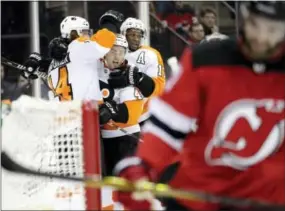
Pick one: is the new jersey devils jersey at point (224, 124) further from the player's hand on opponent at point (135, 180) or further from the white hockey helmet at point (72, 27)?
the white hockey helmet at point (72, 27)

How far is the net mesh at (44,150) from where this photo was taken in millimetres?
2576

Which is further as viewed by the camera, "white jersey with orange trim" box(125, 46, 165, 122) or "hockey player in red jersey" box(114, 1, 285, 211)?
"white jersey with orange trim" box(125, 46, 165, 122)

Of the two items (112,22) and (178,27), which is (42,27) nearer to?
(178,27)

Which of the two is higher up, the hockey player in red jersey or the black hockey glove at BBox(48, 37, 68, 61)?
the hockey player in red jersey

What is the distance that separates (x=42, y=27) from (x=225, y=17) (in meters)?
1.54

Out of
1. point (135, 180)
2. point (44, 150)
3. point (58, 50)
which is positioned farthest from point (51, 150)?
point (58, 50)

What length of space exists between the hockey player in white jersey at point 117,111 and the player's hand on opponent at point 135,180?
174 centimetres

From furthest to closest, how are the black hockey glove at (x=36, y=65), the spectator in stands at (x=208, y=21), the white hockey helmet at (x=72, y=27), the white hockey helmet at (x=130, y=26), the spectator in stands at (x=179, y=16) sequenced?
the spectator in stands at (x=179, y=16) < the spectator in stands at (x=208, y=21) < the white hockey helmet at (x=130, y=26) < the black hockey glove at (x=36, y=65) < the white hockey helmet at (x=72, y=27)

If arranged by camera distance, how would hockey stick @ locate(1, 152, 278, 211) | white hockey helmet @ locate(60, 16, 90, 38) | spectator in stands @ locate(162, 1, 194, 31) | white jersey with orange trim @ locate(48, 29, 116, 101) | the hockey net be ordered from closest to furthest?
1. hockey stick @ locate(1, 152, 278, 211)
2. the hockey net
3. white jersey with orange trim @ locate(48, 29, 116, 101)
4. white hockey helmet @ locate(60, 16, 90, 38)
5. spectator in stands @ locate(162, 1, 194, 31)

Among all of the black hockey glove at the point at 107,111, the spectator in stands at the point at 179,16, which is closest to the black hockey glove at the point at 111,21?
the black hockey glove at the point at 107,111

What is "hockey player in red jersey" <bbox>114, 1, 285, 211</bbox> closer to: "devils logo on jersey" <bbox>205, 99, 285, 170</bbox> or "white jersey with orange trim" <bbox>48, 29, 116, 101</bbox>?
"devils logo on jersey" <bbox>205, 99, 285, 170</bbox>

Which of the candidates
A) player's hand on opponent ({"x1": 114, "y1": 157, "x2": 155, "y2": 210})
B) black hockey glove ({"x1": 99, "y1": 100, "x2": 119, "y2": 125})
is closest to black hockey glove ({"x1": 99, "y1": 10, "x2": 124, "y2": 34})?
black hockey glove ({"x1": 99, "y1": 100, "x2": 119, "y2": 125})

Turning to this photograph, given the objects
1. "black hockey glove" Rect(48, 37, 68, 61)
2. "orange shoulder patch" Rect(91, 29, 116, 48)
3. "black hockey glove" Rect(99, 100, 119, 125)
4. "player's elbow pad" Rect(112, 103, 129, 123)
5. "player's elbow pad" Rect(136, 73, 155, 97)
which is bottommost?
"player's elbow pad" Rect(112, 103, 129, 123)

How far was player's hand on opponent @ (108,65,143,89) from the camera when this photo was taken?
409cm
